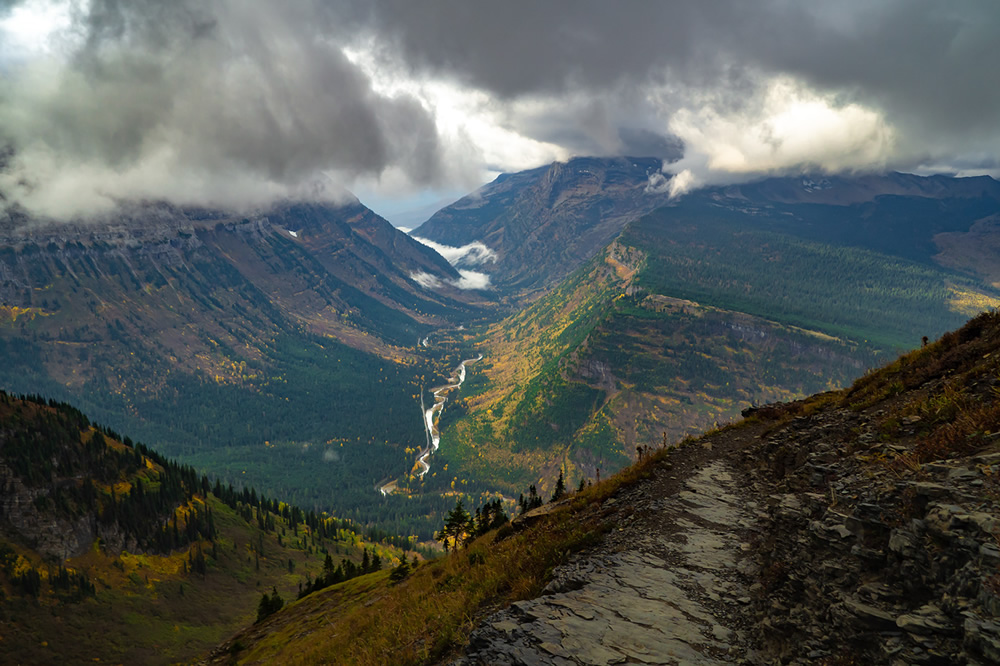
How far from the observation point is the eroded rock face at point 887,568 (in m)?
6.86

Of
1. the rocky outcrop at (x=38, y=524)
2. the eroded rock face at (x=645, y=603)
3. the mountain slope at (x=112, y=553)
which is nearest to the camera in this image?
the eroded rock face at (x=645, y=603)

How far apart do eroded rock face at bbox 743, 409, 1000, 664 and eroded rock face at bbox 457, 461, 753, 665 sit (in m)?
1.13

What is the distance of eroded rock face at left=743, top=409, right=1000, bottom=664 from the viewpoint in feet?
22.5

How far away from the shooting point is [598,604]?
11.3 m

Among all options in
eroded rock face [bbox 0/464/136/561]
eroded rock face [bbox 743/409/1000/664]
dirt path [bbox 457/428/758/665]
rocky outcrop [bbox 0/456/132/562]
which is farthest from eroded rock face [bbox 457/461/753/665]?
eroded rock face [bbox 0/464/136/561]

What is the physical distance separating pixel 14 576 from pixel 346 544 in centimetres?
10027

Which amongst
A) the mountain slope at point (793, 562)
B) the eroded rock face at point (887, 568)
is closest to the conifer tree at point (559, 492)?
the mountain slope at point (793, 562)

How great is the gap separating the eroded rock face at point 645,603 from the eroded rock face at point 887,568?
1.13 m

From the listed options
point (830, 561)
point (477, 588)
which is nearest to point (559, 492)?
point (477, 588)

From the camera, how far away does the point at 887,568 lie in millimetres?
8477

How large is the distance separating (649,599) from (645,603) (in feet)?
1.01

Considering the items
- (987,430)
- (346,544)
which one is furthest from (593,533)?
(346,544)

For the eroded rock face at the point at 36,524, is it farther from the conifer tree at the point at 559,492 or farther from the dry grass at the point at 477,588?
the dry grass at the point at 477,588

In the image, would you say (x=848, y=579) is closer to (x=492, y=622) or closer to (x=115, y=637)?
(x=492, y=622)
